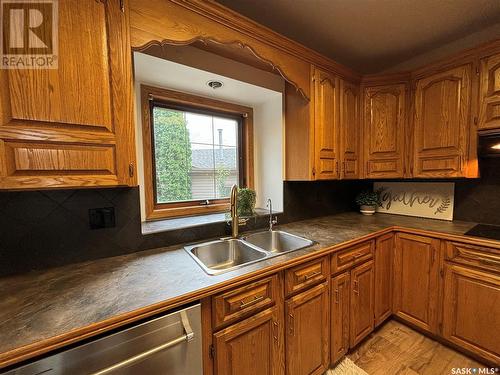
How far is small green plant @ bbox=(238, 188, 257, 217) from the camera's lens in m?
1.73

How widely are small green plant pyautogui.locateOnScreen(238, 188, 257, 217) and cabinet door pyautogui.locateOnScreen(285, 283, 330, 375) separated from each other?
737 mm

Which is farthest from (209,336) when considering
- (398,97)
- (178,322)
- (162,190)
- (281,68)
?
(398,97)

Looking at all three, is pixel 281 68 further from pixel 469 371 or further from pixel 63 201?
pixel 469 371

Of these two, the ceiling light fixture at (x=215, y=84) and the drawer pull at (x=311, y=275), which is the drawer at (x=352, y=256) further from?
the ceiling light fixture at (x=215, y=84)

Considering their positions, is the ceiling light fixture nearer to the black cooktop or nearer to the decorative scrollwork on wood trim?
the decorative scrollwork on wood trim

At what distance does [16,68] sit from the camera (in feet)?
2.46

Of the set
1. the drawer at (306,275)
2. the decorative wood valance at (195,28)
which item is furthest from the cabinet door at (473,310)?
the decorative wood valance at (195,28)

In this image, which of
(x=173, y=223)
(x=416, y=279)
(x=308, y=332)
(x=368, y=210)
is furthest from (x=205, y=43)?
(x=416, y=279)

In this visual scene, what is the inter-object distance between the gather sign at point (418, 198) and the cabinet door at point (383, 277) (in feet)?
2.07

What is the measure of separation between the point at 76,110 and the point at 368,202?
2.56 metres

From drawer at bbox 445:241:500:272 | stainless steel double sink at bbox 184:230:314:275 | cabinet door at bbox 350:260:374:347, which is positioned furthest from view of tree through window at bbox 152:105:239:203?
drawer at bbox 445:241:500:272

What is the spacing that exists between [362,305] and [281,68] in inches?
72.3

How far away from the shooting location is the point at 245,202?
1.74 metres

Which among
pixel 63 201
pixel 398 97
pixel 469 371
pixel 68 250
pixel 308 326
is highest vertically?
pixel 398 97
